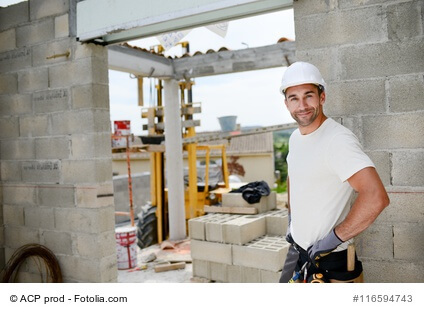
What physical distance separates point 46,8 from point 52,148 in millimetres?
1424

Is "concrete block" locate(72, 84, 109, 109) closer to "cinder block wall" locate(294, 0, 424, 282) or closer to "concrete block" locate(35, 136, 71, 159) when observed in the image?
"concrete block" locate(35, 136, 71, 159)

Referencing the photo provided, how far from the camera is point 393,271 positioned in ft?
8.63

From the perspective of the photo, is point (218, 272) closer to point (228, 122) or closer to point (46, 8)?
point (46, 8)

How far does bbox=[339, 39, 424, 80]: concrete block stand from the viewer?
2.52 m

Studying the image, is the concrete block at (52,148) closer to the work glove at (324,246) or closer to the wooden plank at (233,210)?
the work glove at (324,246)

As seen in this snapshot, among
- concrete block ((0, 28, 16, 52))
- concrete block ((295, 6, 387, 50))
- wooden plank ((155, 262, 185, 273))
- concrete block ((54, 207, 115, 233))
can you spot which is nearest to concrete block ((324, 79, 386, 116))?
concrete block ((295, 6, 387, 50))

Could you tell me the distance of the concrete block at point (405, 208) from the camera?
2.53 meters

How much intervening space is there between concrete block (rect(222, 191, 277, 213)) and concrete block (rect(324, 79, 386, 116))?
363 centimetres

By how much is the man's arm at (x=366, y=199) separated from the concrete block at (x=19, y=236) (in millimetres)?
3470

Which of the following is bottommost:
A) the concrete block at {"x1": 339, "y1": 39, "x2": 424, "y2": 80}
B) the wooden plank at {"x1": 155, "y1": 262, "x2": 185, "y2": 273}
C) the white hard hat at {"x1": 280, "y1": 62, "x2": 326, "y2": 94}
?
the wooden plank at {"x1": 155, "y1": 262, "x2": 185, "y2": 273}

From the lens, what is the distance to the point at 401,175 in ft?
8.45

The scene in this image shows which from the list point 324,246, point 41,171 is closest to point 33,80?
point 41,171

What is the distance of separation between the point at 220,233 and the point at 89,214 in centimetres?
216

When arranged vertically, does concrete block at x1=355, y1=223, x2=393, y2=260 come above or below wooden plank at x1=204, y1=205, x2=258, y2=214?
above
